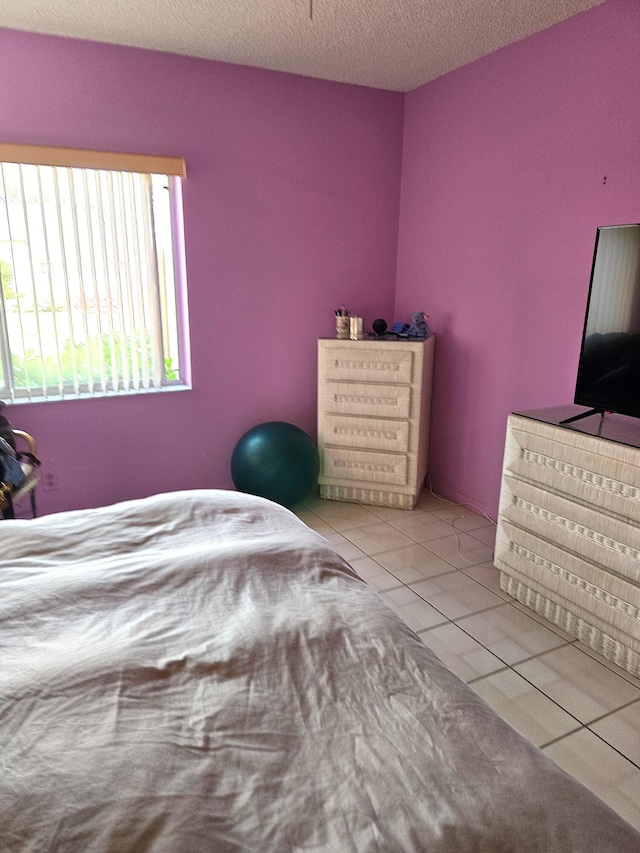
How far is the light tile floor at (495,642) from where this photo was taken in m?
1.81

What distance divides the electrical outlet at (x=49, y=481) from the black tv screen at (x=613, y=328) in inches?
100

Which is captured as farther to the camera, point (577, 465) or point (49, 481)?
point (49, 481)

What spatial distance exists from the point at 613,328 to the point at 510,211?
107cm

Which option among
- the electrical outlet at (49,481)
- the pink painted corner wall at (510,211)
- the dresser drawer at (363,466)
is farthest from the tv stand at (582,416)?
the electrical outlet at (49,481)

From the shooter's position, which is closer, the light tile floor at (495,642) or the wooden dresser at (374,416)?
the light tile floor at (495,642)

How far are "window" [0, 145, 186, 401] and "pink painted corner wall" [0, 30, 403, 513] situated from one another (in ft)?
0.36

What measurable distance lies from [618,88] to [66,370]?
9.21 ft

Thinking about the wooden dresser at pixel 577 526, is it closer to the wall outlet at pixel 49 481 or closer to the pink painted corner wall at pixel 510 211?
the pink painted corner wall at pixel 510 211

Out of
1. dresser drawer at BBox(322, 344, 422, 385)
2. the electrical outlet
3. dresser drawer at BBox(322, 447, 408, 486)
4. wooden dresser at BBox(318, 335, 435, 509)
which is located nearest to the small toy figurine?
wooden dresser at BBox(318, 335, 435, 509)

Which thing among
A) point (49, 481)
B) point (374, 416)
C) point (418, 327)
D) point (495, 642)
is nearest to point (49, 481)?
point (49, 481)

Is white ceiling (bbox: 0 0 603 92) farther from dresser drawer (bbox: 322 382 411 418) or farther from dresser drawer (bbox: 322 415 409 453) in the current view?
dresser drawer (bbox: 322 415 409 453)

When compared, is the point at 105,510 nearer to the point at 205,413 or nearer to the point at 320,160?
the point at 205,413

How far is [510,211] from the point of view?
3037mm

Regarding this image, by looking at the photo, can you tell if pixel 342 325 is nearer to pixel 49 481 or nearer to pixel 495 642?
pixel 49 481
